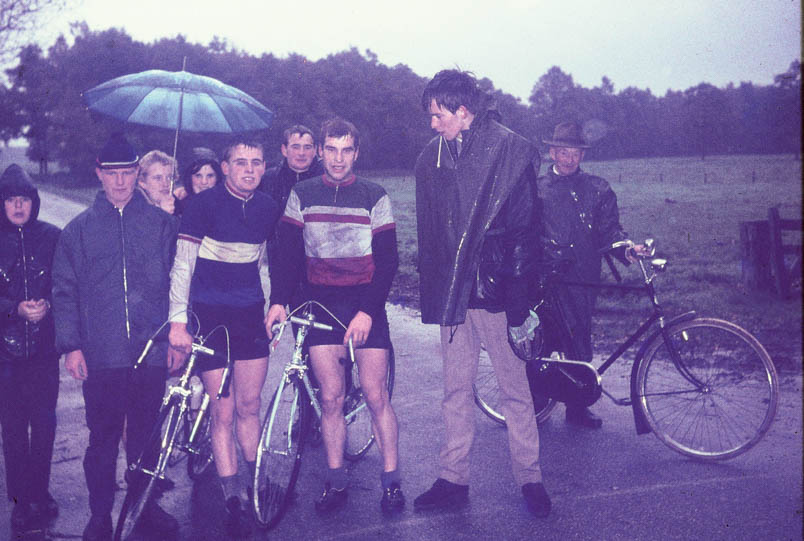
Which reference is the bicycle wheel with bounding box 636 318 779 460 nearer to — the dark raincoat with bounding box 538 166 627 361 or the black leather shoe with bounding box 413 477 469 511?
the dark raincoat with bounding box 538 166 627 361

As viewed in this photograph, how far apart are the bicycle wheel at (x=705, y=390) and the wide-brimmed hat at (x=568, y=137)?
1622 mm

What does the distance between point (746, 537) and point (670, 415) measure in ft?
5.25

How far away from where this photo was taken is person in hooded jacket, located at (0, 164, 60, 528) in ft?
13.2

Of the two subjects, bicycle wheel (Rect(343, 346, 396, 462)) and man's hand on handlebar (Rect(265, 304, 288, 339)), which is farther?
bicycle wheel (Rect(343, 346, 396, 462))

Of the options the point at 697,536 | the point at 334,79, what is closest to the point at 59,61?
the point at 334,79

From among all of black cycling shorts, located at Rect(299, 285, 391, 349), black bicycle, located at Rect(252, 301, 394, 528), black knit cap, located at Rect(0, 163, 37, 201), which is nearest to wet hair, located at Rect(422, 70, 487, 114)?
black cycling shorts, located at Rect(299, 285, 391, 349)

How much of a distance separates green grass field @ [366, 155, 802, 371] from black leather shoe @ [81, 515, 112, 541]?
3.48 meters

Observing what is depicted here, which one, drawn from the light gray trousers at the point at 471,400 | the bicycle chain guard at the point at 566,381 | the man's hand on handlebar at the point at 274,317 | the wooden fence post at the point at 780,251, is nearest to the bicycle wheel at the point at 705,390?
the bicycle chain guard at the point at 566,381

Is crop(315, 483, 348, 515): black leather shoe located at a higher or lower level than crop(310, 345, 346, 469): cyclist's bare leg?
lower

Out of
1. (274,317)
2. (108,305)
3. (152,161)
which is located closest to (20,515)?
(108,305)

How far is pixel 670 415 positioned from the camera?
535 cm

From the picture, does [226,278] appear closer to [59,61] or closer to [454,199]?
[454,199]

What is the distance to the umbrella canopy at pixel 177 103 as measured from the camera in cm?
572

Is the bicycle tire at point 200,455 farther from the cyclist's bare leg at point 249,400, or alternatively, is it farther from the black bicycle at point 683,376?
the black bicycle at point 683,376
